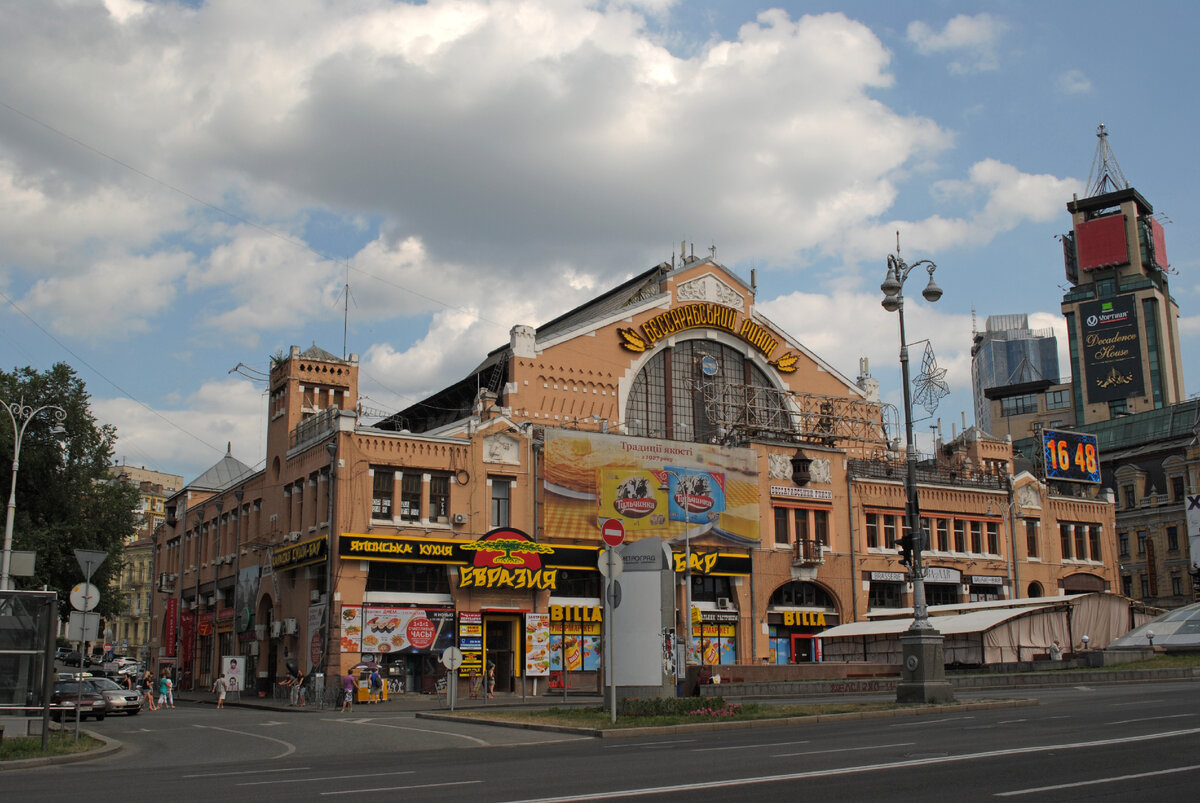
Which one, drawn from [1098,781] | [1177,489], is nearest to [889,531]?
[1177,489]

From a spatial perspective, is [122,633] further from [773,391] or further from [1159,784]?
[1159,784]

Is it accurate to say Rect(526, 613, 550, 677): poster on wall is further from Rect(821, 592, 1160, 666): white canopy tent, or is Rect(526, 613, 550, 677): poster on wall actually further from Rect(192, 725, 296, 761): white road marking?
Rect(192, 725, 296, 761): white road marking

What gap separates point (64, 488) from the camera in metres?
53.4

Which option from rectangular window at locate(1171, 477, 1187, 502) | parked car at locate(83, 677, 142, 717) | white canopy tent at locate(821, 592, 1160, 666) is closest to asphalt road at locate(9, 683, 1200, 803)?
parked car at locate(83, 677, 142, 717)

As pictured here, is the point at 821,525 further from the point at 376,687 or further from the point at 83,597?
the point at 83,597

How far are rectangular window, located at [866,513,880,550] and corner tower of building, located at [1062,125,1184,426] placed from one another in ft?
312

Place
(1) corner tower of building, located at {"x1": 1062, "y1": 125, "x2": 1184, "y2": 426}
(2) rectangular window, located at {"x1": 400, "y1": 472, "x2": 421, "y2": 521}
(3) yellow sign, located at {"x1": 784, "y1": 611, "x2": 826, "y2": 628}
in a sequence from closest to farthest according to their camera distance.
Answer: (2) rectangular window, located at {"x1": 400, "y1": 472, "x2": 421, "y2": 521} < (3) yellow sign, located at {"x1": 784, "y1": 611, "x2": 826, "y2": 628} < (1) corner tower of building, located at {"x1": 1062, "y1": 125, "x2": 1184, "y2": 426}

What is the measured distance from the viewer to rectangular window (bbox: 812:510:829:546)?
191ft

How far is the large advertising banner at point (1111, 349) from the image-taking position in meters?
144

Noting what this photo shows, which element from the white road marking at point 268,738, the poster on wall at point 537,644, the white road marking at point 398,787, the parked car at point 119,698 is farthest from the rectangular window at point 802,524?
the white road marking at point 398,787

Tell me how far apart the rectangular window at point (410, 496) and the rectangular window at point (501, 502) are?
3.43 meters

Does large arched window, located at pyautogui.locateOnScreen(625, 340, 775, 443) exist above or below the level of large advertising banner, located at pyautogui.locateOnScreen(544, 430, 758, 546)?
above

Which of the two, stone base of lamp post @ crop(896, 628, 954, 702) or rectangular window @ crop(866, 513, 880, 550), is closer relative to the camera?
stone base of lamp post @ crop(896, 628, 954, 702)

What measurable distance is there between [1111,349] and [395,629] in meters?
127
